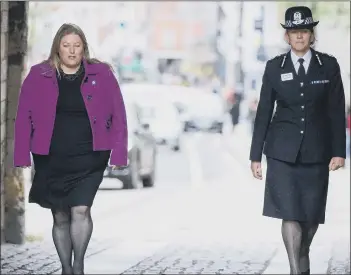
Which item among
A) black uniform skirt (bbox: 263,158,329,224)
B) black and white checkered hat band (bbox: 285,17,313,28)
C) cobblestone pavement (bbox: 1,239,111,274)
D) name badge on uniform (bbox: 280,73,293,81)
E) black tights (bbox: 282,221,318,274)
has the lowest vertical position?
cobblestone pavement (bbox: 1,239,111,274)

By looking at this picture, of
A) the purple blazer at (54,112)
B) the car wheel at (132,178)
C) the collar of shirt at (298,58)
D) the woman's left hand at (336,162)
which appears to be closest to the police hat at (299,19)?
the collar of shirt at (298,58)

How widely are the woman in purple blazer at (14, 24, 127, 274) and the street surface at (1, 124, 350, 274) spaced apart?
2.18m

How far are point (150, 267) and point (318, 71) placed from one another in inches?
121

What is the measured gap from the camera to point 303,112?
7445 mm

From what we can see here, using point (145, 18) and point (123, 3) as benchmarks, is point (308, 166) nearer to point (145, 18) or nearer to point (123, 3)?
point (123, 3)

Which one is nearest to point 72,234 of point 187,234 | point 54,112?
point 54,112

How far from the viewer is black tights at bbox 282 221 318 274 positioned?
24.7 ft

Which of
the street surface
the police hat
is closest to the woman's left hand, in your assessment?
the police hat

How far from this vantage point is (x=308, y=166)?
24.8 ft

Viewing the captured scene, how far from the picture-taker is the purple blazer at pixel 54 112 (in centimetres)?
707

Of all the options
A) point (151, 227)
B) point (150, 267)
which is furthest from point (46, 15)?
point (150, 267)

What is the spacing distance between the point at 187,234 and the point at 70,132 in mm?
6892

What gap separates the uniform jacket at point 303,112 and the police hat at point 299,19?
250mm

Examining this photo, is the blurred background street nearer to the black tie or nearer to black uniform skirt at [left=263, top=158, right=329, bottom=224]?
the black tie
